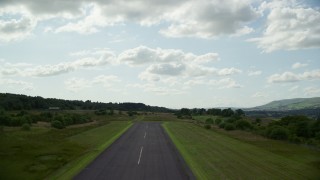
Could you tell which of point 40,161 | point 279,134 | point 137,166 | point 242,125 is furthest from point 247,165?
point 242,125

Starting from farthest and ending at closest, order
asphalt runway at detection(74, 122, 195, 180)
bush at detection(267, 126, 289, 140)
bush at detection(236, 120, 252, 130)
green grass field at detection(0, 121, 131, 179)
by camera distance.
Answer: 1. bush at detection(236, 120, 252, 130)
2. bush at detection(267, 126, 289, 140)
3. green grass field at detection(0, 121, 131, 179)
4. asphalt runway at detection(74, 122, 195, 180)

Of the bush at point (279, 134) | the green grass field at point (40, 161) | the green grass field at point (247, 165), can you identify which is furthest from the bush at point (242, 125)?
the green grass field at point (40, 161)

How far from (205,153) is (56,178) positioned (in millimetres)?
16737

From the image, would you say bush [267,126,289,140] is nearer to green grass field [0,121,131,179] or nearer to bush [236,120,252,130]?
bush [236,120,252,130]

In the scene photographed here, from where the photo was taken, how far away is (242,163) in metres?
29.0

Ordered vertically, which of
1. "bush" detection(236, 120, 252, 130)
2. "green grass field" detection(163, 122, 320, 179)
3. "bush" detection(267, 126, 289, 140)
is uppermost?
"bush" detection(236, 120, 252, 130)

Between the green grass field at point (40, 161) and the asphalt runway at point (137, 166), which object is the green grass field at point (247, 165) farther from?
the green grass field at point (40, 161)

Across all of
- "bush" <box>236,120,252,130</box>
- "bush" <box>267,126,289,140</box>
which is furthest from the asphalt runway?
"bush" <box>236,120,252,130</box>

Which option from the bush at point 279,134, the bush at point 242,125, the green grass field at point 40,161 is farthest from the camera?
the bush at point 242,125

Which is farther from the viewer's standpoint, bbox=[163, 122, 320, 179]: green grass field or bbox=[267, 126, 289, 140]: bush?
bbox=[267, 126, 289, 140]: bush

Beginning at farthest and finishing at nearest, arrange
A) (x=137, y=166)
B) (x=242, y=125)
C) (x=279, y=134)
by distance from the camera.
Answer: (x=242, y=125) → (x=279, y=134) → (x=137, y=166)

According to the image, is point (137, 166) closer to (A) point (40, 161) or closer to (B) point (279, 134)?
(A) point (40, 161)

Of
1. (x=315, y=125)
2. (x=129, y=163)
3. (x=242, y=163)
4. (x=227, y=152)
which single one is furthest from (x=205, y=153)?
(x=315, y=125)

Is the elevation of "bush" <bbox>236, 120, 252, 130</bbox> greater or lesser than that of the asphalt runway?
greater
